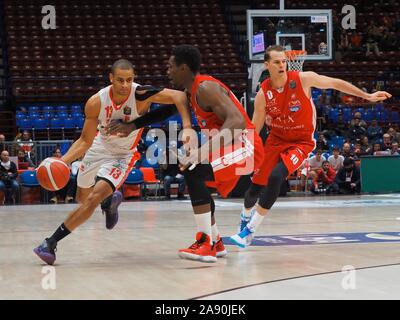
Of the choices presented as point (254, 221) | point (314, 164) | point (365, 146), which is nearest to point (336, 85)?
point (254, 221)

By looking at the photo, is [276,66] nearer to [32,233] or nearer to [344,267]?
[344,267]

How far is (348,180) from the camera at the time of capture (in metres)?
15.9

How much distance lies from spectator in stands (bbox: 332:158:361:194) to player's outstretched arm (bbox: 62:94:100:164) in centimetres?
1054

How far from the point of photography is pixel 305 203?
1253cm

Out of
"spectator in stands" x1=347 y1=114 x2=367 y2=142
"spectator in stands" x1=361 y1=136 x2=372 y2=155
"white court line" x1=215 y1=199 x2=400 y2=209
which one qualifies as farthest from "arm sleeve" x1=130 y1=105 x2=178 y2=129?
"spectator in stands" x1=347 y1=114 x2=367 y2=142

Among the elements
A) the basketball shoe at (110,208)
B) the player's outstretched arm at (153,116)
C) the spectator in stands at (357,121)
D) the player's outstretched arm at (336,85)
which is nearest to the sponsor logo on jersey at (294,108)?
the player's outstretched arm at (336,85)

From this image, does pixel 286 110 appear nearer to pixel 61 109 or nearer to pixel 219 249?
pixel 219 249

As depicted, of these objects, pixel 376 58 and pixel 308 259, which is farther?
pixel 376 58

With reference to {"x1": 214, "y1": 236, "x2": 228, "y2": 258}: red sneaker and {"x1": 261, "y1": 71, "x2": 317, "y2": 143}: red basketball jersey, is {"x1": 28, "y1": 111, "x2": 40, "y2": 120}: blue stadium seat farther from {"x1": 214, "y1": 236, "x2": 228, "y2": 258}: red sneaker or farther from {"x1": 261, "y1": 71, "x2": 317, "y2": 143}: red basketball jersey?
{"x1": 214, "y1": 236, "x2": 228, "y2": 258}: red sneaker

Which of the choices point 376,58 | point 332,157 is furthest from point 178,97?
point 376,58

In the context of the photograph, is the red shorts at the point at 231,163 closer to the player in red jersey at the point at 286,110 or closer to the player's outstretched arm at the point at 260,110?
the player in red jersey at the point at 286,110

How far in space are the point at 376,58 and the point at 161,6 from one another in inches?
285

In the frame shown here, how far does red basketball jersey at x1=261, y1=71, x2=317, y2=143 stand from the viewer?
6430 millimetres

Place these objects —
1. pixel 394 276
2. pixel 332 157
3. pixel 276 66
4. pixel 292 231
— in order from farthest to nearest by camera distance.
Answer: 1. pixel 332 157
2. pixel 292 231
3. pixel 276 66
4. pixel 394 276
